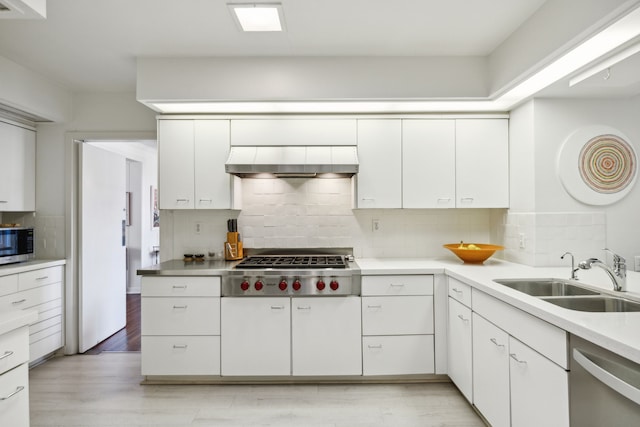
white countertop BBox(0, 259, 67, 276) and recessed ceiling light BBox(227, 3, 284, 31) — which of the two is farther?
white countertop BBox(0, 259, 67, 276)

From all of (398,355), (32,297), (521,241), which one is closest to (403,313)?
(398,355)

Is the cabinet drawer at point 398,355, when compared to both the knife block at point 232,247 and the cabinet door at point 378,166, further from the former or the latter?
the knife block at point 232,247

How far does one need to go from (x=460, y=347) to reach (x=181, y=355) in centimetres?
206

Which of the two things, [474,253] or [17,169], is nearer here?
[474,253]

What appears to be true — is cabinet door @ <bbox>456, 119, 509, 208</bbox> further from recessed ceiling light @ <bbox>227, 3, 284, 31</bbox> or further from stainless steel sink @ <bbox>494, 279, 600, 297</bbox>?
recessed ceiling light @ <bbox>227, 3, 284, 31</bbox>

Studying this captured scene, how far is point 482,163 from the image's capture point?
3.21 metres

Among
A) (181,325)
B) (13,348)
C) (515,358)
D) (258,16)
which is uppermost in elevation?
(258,16)

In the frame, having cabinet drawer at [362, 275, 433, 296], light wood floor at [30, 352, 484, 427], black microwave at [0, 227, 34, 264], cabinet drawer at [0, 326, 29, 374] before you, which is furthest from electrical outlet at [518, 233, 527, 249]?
black microwave at [0, 227, 34, 264]

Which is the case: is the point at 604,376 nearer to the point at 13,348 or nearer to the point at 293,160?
the point at 13,348

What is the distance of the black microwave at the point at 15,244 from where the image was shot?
3113 mm

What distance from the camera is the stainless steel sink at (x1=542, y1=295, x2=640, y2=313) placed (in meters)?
1.86

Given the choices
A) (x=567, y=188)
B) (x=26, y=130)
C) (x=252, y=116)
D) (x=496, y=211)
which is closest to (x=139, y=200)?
(x=26, y=130)

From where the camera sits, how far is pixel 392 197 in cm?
322

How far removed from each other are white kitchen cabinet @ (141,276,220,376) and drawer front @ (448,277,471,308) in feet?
5.75
